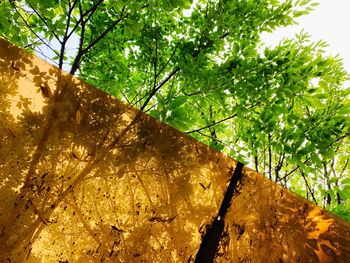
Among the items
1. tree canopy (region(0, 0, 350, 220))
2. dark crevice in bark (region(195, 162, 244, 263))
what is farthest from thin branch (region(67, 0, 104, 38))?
dark crevice in bark (region(195, 162, 244, 263))

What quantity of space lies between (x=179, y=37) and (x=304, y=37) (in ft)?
6.33

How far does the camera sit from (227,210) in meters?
1.78

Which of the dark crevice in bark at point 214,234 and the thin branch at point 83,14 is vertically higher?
the thin branch at point 83,14

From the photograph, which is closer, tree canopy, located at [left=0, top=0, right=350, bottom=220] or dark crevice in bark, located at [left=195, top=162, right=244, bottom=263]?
dark crevice in bark, located at [left=195, top=162, right=244, bottom=263]

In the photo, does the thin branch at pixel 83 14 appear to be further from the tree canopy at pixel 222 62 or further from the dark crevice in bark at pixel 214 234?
the dark crevice in bark at pixel 214 234

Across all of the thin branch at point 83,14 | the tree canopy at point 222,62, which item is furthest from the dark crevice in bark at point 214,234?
the thin branch at point 83,14

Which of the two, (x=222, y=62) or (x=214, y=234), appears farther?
(x=222, y=62)

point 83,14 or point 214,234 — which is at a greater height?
point 83,14

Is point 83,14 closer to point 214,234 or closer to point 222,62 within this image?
point 222,62

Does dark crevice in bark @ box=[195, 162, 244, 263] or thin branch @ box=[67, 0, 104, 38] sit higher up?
thin branch @ box=[67, 0, 104, 38]

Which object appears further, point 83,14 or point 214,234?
point 83,14

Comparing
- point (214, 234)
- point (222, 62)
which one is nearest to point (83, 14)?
point (222, 62)

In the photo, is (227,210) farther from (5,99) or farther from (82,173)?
(5,99)

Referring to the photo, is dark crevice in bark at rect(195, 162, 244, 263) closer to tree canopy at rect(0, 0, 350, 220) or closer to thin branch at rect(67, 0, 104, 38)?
tree canopy at rect(0, 0, 350, 220)
